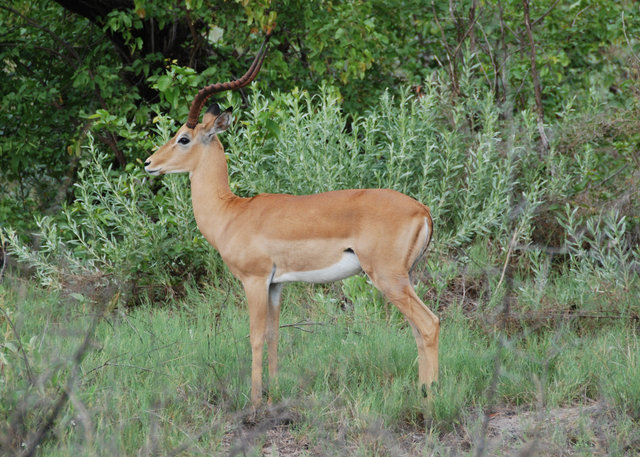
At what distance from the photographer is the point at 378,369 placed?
4629 millimetres

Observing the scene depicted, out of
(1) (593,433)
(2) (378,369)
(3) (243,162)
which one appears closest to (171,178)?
(3) (243,162)

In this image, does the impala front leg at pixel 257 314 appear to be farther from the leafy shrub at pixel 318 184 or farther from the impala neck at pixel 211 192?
the leafy shrub at pixel 318 184

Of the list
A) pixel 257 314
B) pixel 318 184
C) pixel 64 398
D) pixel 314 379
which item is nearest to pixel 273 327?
pixel 257 314

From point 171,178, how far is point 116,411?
2821mm

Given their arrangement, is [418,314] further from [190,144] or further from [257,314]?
[190,144]

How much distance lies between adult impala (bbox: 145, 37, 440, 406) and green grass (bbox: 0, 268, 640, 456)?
0.23 m

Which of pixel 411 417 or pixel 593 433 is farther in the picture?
pixel 411 417

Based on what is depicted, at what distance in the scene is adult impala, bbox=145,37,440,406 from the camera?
4.33 m

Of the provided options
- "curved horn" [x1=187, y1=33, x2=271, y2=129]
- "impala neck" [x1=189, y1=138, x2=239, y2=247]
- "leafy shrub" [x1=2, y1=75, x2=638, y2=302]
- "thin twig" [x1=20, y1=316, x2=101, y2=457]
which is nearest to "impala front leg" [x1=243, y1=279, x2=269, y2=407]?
"impala neck" [x1=189, y1=138, x2=239, y2=247]

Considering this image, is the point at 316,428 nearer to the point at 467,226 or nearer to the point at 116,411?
the point at 116,411

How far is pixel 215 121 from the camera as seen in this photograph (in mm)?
4969

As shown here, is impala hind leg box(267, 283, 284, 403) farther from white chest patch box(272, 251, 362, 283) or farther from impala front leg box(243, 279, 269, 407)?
white chest patch box(272, 251, 362, 283)

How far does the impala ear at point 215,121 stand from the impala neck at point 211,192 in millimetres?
68

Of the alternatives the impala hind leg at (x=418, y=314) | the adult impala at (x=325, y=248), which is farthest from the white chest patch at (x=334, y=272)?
the impala hind leg at (x=418, y=314)
